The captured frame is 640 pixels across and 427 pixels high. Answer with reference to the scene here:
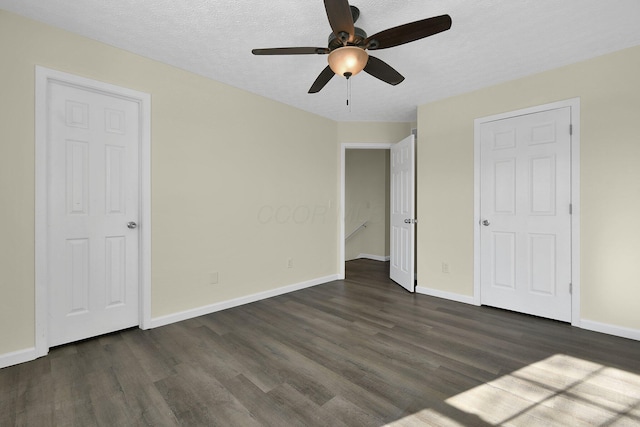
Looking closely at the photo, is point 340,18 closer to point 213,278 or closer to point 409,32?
point 409,32

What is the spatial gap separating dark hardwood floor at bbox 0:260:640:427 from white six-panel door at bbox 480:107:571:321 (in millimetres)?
329

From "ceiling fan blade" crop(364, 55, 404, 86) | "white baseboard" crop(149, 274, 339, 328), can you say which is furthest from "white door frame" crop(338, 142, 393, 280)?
"ceiling fan blade" crop(364, 55, 404, 86)

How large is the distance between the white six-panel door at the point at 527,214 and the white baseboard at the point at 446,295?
160mm

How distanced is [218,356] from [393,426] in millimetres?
1382

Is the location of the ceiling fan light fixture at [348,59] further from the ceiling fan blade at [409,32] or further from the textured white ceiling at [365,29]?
the textured white ceiling at [365,29]

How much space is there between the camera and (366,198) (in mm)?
6828

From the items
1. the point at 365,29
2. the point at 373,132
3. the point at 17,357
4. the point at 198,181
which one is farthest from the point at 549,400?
the point at 373,132

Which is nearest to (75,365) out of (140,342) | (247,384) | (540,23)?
(140,342)

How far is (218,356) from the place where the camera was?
7.47 feet

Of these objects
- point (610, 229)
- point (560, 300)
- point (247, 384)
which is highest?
point (610, 229)

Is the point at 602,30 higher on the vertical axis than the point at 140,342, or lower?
higher

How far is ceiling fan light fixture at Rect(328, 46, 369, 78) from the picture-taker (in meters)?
1.88

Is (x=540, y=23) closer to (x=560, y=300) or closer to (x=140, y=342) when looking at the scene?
(x=560, y=300)

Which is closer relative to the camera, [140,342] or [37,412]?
[37,412]
